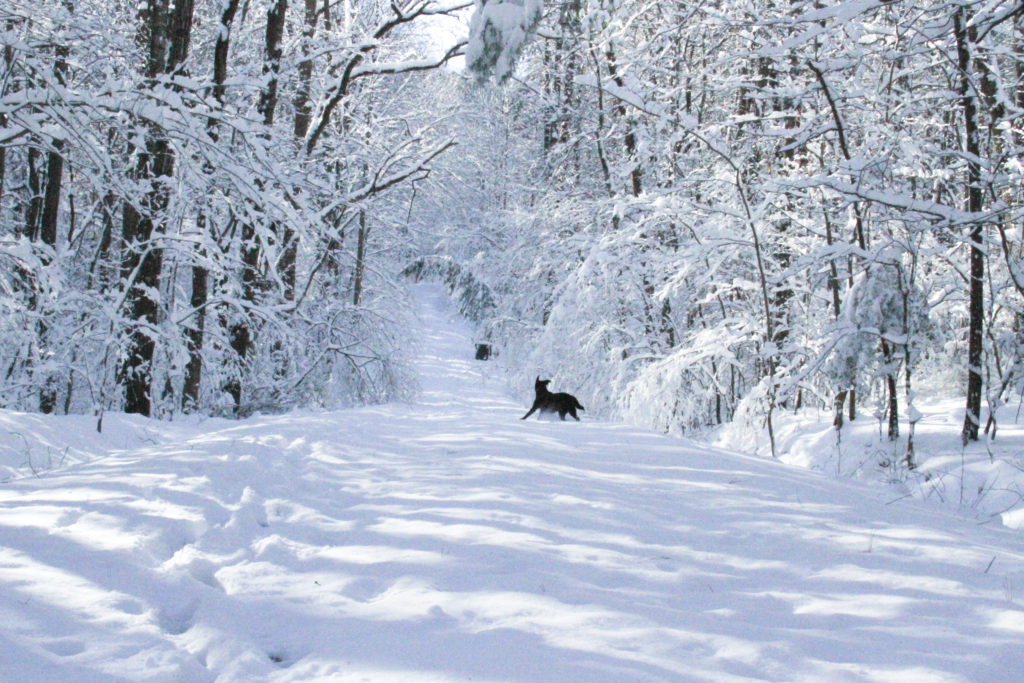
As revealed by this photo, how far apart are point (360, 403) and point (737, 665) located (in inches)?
478

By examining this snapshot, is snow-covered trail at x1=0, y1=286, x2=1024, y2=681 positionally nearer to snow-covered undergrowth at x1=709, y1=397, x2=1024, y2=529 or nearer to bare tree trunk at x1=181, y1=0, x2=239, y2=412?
snow-covered undergrowth at x1=709, y1=397, x2=1024, y2=529

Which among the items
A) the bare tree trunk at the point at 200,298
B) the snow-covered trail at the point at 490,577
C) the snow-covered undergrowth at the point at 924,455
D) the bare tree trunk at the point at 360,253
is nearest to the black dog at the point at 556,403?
the snow-covered undergrowth at the point at 924,455

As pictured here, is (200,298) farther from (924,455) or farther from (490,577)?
(924,455)

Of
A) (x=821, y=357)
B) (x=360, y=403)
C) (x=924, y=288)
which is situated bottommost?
(x=360, y=403)

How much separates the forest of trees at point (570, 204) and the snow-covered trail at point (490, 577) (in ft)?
9.72

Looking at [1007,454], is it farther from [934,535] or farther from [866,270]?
[934,535]

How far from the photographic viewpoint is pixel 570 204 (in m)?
16.6

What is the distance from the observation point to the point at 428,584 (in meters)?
2.77

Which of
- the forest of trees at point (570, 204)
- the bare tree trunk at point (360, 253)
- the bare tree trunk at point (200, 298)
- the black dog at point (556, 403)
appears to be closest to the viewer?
the forest of trees at point (570, 204)

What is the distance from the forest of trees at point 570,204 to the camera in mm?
6418

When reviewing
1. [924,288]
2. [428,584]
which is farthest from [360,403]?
[428,584]

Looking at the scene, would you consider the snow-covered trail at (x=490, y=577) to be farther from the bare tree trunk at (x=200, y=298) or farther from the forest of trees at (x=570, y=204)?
the bare tree trunk at (x=200, y=298)

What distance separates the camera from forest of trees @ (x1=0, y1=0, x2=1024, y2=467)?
21.1 ft

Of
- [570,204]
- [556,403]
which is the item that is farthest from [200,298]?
[570,204]
